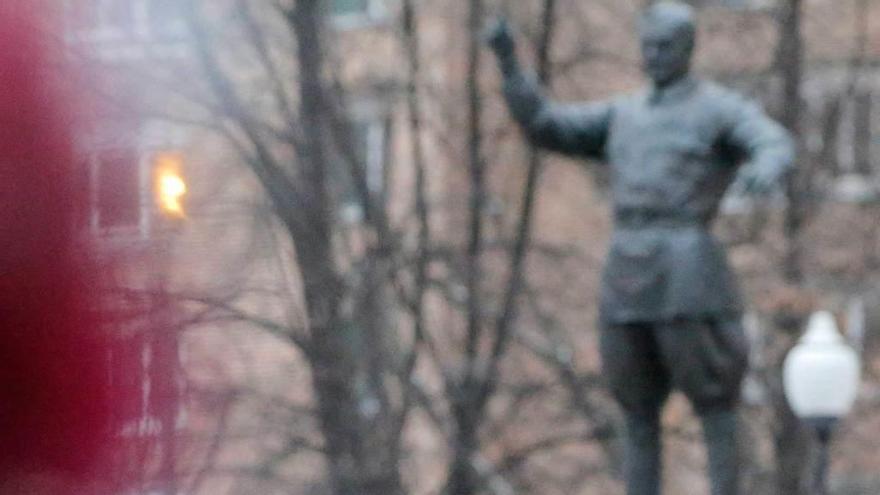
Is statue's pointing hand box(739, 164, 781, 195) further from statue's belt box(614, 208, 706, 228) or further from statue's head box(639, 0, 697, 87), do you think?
statue's head box(639, 0, 697, 87)

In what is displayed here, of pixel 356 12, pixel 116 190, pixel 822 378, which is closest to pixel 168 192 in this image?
pixel 116 190

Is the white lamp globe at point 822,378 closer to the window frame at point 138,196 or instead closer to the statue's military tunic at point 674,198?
the statue's military tunic at point 674,198

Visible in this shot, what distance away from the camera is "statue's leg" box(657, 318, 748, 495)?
827 cm

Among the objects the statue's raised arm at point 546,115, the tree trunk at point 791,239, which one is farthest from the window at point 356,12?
the statue's raised arm at point 546,115

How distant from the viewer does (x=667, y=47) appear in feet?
27.9

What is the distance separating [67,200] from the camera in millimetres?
2180

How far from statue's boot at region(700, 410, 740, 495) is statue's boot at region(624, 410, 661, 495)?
10.1 inches

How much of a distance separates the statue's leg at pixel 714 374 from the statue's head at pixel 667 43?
1.05 metres

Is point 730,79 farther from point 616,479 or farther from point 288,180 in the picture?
point 288,180

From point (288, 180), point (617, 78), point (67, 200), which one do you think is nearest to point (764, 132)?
point (67, 200)

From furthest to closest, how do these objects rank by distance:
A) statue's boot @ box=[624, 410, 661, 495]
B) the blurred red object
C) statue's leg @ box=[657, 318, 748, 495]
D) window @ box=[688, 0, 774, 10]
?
window @ box=[688, 0, 774, 10], statue's boot @ box=[624, 410, 661, 495], statue's leg @ box=[657, 318, 748, 495], the blurred red object

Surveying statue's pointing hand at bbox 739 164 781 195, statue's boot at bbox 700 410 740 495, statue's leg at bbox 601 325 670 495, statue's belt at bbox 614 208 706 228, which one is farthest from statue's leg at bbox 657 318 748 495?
statue's pointing hand at bbox 739 164 781 195

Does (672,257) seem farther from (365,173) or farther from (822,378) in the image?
(365,173)

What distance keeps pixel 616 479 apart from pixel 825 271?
370 centimetres
